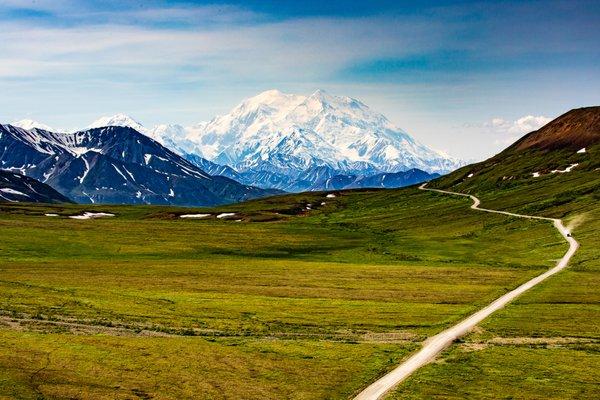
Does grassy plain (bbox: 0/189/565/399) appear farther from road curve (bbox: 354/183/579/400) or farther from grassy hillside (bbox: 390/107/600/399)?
grassy hillside (bbox: 390/107/600/399)

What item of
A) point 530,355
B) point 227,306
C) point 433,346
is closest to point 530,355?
point 530,355

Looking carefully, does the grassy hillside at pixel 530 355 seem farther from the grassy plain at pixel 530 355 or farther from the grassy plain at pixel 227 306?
the grassy plain at pixel 227 306

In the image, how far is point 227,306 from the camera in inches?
3285

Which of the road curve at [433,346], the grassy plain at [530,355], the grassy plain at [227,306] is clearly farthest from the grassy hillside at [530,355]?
the grassy plain at [227,306]

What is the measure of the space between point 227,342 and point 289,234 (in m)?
130

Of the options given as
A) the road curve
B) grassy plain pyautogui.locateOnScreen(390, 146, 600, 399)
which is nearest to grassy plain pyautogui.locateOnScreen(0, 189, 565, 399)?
the road curve

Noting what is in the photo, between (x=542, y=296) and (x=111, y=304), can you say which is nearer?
(x=111, y=304)

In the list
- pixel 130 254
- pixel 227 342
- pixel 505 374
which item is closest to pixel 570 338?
pixel 505 374

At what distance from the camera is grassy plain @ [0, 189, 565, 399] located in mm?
50469

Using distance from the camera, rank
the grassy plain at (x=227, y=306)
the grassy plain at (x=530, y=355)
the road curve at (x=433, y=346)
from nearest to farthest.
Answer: the road curve at (x=433, y=346) < the grassy plain at (x=227, y=306) < the grassy plain at (x=530, y=355)

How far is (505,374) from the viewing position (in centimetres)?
5566

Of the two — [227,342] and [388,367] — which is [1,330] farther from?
[388,367]

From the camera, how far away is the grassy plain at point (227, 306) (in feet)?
166

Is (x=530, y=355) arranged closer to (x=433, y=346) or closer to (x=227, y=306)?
(x=433, y=346)
